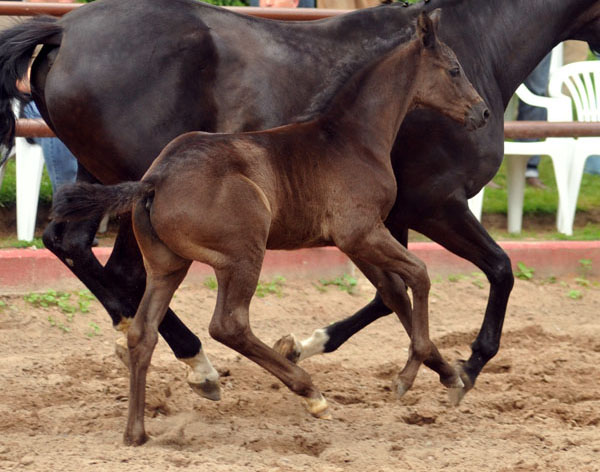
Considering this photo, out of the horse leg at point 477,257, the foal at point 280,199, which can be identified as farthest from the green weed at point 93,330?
the horse leg at point 477,257

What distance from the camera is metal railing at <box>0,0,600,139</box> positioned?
582 centimetres

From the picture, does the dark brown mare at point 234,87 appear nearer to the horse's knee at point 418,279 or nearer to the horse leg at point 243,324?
the horse's knee at point 418,279

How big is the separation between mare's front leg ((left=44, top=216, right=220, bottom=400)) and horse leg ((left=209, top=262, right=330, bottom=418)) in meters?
0.69

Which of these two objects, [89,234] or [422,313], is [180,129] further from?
[422,313]

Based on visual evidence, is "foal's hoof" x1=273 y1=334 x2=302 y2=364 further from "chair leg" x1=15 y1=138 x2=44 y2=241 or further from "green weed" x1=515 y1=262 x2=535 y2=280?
"chair leg" x1=15 y1=138 x2=44 y2=241

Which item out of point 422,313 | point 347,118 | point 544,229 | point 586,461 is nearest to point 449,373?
point 422,313

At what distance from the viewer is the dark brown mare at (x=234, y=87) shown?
427 cm

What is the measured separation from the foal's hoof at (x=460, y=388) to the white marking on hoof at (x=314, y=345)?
675 mm

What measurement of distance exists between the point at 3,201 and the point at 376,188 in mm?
4170

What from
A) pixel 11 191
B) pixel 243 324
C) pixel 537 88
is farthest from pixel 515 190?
pixel 243 324

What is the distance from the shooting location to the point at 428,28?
4293 millimetres

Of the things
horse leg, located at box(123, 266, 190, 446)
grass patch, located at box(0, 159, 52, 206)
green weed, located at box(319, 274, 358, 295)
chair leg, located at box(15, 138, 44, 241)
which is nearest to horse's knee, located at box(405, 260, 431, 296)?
horse leg, located at box(123, 266, 190, 446)

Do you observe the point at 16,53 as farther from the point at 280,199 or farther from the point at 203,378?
the point at 203,378

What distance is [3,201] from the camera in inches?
298
